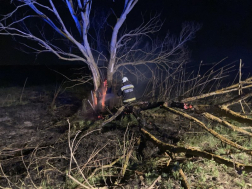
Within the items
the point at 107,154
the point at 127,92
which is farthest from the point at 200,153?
the point at 127,92

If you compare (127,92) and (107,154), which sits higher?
(127,92)

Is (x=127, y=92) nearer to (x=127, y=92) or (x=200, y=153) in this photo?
(x=127, y=92)

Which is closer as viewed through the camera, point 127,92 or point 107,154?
point 107,154

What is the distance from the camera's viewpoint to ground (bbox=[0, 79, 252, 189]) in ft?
10.7

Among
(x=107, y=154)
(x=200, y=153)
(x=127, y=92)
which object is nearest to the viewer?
(x=200, y=153)

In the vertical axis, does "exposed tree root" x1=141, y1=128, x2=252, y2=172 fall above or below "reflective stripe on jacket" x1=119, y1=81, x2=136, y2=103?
below

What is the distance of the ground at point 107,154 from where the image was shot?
129 inches

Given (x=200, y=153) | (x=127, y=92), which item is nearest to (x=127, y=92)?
(x=127, y=92)

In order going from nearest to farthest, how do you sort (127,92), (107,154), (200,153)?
(200,153)
(107,154)
(127,92)

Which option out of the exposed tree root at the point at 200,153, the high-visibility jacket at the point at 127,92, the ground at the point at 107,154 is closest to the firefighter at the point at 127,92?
the high-visibility jacket at the point at 127,92

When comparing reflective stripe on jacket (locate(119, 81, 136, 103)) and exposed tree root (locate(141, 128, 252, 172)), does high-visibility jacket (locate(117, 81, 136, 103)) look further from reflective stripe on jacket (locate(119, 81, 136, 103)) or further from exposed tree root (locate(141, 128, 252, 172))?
exposed tree root (locate(141, 128, 252, 172))

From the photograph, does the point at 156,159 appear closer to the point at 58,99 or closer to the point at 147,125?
the point at 147,125

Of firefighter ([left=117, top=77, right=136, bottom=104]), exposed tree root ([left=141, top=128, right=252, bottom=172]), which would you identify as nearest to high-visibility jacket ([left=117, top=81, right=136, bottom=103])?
firefighter ([left=117, top=77, right=136, bottom=104])

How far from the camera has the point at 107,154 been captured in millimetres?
4336
